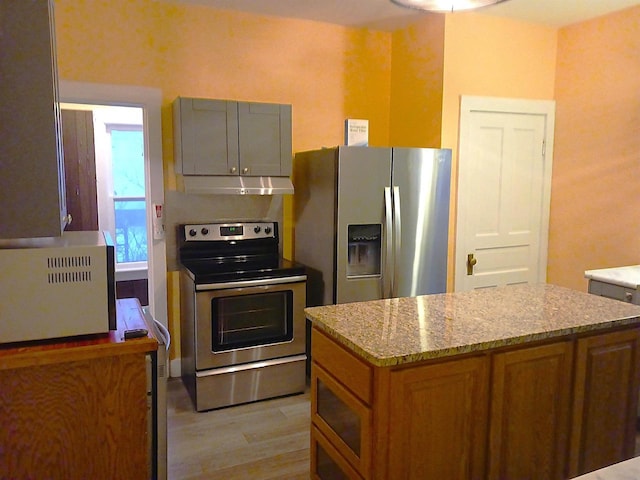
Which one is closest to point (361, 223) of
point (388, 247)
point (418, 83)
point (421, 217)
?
point (388, 247)

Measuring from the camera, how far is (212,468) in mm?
2576

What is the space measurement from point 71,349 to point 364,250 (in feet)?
6.70

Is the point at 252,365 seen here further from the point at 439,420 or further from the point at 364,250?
the point at 439,420

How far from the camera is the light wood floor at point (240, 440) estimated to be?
2.56 metres

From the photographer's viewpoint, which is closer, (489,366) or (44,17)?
(44,17)

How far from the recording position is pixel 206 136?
3211 mm

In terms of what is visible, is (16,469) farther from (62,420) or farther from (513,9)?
(513,9)

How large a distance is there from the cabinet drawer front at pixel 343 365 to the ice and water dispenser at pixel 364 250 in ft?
4.23

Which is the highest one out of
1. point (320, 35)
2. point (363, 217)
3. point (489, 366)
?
point (320, 35)

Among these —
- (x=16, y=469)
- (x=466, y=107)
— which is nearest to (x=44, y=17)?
(x=16, y=469)

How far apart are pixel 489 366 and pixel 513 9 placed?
2735 millimetres

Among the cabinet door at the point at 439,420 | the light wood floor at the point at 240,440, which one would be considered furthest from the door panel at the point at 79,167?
the cabinet door at the point at 439,420

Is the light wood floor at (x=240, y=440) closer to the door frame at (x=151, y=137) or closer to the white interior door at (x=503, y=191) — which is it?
the door frame at (x=151, y=137)

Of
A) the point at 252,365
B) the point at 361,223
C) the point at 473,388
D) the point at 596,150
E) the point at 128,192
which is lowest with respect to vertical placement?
the point at 252,365
